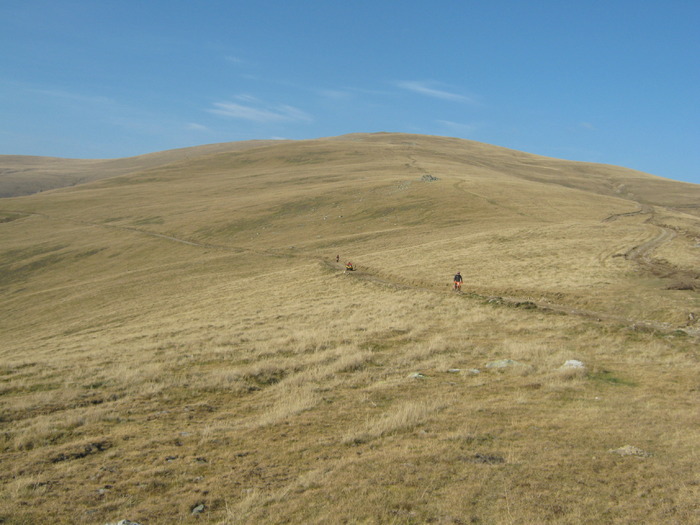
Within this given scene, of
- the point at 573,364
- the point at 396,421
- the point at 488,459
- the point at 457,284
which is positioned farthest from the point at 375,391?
the point at 457,284

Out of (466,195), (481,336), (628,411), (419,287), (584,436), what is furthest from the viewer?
(466,195)

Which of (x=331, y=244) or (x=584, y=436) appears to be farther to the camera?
(x=331, y=244)

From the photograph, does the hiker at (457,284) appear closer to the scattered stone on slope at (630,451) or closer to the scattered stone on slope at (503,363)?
the scattered stone on slope at (503,363)

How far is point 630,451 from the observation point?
9.22 meters

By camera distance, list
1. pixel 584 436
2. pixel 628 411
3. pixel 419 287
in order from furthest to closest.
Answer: pixel 419 287 < pixel 628 411 < pixel 584 436

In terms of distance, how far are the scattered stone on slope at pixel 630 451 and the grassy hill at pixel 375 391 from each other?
0.08 metres

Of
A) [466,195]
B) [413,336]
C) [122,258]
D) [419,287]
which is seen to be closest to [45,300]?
[122,258]

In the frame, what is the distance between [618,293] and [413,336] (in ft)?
45.9

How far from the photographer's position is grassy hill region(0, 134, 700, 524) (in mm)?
7762

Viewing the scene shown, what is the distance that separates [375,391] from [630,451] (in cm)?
648

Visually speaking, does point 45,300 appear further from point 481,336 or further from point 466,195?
point 466,195

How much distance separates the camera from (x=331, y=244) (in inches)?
2499

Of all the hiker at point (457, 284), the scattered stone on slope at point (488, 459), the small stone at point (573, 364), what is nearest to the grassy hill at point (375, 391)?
the scattered stone on slope at point (488, 459)

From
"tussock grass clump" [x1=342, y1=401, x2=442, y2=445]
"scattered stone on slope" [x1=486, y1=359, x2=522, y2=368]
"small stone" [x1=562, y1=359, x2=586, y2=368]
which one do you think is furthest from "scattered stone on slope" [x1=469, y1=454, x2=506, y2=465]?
"small stone" [x1=562, y1=359, x2=586, y2=368]
